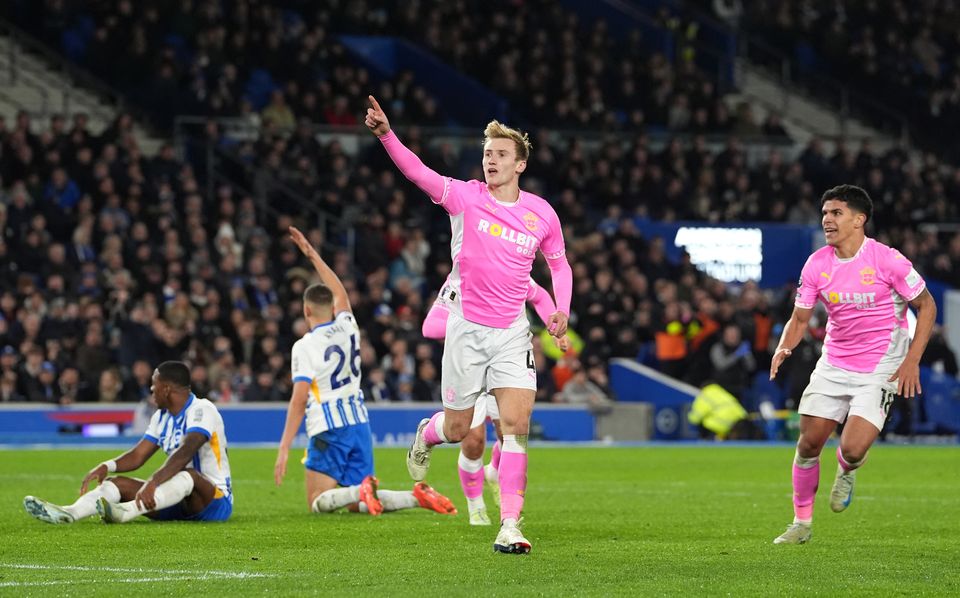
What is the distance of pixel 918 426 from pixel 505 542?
797 inches

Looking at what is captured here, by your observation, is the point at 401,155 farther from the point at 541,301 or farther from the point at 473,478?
the point at 473,478

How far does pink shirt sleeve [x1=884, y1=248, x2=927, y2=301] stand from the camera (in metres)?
10.6

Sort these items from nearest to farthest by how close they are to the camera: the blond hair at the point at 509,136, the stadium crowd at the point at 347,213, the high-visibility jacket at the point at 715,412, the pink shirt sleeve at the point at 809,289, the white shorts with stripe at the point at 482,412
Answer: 1. the blond hair at the point at 509,136
2. the pink shirt sleeve at the point at 809,289
3. the white shorts with stripe at the point at 482,412
4. the stadium crowd at the point at 347,213
5. the high-visibility jacket at the point at 715,412

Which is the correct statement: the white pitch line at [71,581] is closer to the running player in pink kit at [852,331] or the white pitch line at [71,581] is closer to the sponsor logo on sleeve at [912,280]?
the running player in pink kit at [852,331]

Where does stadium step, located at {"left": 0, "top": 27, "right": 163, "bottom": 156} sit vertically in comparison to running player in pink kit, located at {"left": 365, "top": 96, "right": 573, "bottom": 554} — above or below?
above

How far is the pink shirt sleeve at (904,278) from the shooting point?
Answer: 10570 millimetres

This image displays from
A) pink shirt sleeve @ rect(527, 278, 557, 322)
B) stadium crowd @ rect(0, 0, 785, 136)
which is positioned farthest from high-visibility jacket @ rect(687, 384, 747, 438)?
pink shirt sleeve @ rect(527, 278, 557, 322)

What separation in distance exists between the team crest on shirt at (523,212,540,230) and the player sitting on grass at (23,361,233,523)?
2.94 metres

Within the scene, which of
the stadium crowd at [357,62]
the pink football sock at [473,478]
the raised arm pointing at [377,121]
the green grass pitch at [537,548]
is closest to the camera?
the green grass pitch at [537,548]

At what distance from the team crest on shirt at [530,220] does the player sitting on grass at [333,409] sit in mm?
3007

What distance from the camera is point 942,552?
9758mm

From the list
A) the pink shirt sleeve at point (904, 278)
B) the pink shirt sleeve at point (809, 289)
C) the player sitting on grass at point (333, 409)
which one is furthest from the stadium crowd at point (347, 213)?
the pink shirt sleeve at point (904, 278)

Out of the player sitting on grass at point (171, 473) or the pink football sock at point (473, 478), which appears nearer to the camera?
the player sitting on grass at point (171, 473)

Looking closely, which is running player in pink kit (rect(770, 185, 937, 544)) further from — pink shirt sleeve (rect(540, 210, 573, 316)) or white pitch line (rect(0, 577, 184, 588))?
white pitch line (rect(0, 577, 184, 588))
